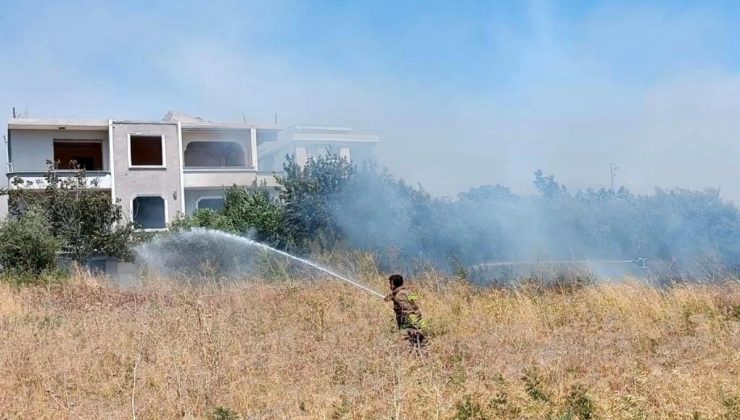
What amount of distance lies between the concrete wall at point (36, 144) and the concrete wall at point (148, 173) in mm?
1192

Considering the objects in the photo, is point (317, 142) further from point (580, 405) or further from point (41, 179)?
point (580, 405)

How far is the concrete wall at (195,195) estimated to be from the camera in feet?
87.0

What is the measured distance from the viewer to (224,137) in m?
28.0

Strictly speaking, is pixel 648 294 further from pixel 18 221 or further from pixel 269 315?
pixel 18 221

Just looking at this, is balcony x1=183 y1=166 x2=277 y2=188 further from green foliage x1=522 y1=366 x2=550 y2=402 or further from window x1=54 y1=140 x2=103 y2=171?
green foliage x1=522 y1=366 x2=550 y2=402

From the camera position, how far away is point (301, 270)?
14.8 metres

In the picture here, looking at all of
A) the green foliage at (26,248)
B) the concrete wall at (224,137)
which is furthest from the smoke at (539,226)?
the concrete wall at (224,137)

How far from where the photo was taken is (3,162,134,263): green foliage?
58.9 feet

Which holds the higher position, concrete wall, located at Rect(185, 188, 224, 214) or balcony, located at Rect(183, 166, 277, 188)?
balcony, located at Rect(183, 166, 277, 188)

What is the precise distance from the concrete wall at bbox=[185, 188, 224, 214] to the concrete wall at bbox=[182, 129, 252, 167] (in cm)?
185

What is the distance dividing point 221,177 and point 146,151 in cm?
444

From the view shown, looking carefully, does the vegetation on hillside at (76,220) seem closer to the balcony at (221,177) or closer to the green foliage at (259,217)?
the green foliage at (259,217)

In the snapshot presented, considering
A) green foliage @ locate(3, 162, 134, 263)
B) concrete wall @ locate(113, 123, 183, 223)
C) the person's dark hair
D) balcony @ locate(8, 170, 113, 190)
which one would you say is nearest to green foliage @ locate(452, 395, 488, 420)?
the person's dark hair

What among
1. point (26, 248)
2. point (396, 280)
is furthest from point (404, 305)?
point (26, 248)
